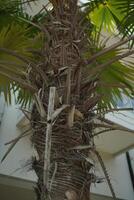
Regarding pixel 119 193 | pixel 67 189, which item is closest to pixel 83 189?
pixel 67 189

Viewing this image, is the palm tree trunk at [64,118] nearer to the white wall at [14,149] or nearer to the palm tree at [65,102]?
the palm tree at [65,102]

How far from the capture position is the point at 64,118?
2.17 meters

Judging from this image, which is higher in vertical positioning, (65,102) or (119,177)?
(65,102)

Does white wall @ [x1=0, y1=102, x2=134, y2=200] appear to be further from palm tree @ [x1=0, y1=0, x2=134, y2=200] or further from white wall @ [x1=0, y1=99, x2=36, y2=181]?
palm tree @ [x1=0, y1=0, x2=134, y2=200]

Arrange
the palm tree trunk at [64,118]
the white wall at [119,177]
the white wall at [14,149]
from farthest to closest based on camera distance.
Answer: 1. the white wall at [119,177]
2. the white wall at [14,149]
3. the palm tree trunk at [64,118]

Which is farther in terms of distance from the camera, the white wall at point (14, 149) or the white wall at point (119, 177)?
the white wall at point (119, 177)

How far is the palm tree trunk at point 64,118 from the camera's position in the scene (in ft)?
6.58

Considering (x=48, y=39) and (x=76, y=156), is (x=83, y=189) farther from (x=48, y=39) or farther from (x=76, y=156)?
(x=48, y=39)

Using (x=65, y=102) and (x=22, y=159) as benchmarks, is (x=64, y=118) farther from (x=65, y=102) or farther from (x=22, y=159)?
(x=22, y=159)

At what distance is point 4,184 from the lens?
24.0ft

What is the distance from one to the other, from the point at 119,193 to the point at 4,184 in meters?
2.27

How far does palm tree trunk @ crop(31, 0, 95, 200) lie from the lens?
2.01 metres

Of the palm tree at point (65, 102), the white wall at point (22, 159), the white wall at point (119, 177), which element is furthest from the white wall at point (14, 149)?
the palm tree at point (65, 102)

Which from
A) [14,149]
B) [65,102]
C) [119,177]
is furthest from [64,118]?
[119,177]
